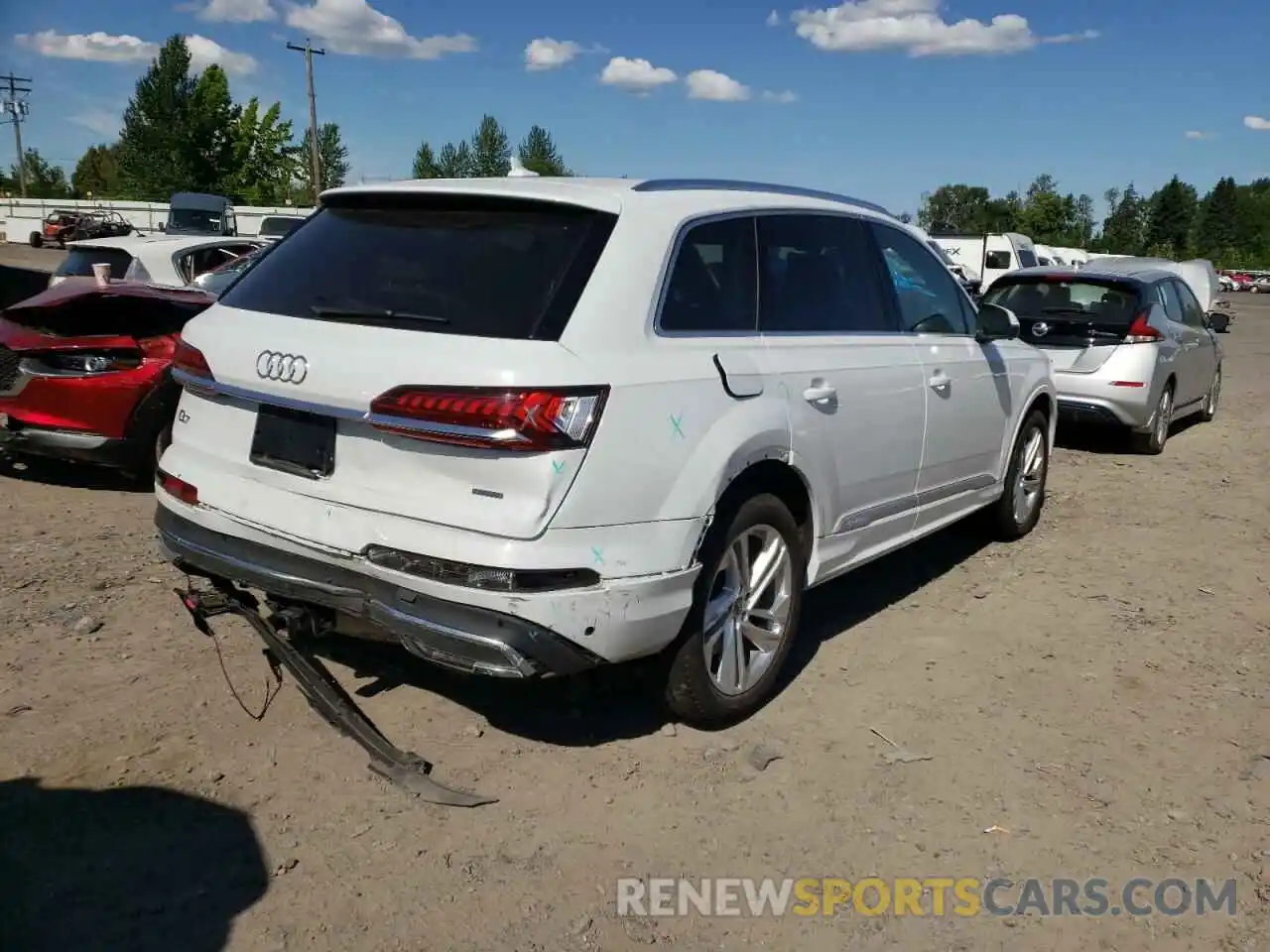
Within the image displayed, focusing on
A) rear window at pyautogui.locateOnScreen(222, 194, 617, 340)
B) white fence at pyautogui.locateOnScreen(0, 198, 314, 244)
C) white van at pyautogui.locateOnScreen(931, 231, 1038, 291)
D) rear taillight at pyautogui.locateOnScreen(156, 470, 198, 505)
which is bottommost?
rear taillight at pyautogui.locateOnScreen(156, 470, 198, 505)

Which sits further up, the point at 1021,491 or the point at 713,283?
the point at 713,283

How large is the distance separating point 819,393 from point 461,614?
167cm

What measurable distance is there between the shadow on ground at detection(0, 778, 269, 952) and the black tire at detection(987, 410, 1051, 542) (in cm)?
455

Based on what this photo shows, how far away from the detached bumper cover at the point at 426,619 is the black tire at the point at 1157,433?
807 centimetres

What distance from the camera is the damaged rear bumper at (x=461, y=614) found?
3.04 meters

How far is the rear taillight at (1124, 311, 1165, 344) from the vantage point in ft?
30.9

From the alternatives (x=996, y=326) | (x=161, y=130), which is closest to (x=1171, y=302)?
(x=996, y=326)

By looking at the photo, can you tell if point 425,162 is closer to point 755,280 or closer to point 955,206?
point 955,206

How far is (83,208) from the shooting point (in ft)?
185

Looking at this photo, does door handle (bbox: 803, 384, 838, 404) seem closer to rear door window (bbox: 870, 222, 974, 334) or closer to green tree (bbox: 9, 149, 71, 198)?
rear door window (bbox: 870, 222, 974, 334)

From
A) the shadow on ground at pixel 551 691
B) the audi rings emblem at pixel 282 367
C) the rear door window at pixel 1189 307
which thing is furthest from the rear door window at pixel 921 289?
the rear door window at pixel 1189 307

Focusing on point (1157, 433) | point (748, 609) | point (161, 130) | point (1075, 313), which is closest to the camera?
point (748, 609)

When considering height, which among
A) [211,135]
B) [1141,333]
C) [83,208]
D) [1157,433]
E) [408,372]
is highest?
[211,135]

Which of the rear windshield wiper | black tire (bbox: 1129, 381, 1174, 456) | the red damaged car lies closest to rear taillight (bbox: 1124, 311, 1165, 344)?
black tire (bbox: 1129, 381, 1174, 456)
